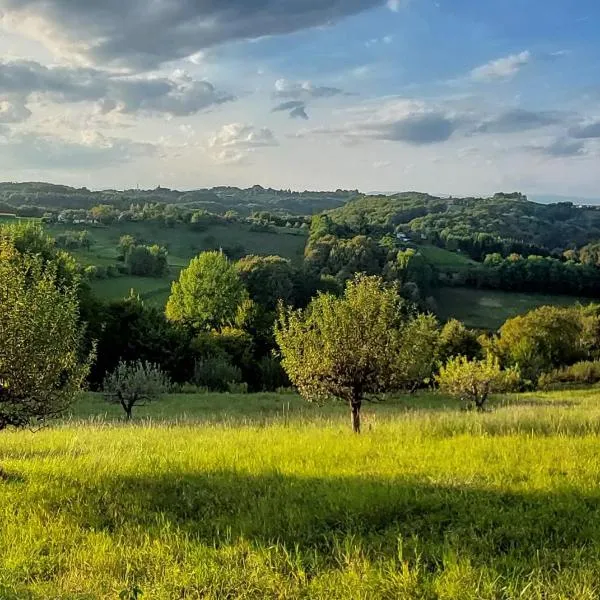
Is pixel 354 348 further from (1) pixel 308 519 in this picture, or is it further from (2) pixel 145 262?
(2) pixel 145 262

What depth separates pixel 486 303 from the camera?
375 ft

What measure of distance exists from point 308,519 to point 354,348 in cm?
830

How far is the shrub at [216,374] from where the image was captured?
5350cm

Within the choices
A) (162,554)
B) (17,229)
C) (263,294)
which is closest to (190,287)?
(263,294)

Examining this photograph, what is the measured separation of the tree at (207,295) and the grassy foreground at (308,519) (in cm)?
6486

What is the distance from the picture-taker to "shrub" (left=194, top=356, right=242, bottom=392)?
5350cm

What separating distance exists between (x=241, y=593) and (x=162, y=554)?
132cm

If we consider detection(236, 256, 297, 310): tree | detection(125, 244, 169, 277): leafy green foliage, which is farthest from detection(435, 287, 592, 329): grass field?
detection(125, 244, 169, 277): leafy green foliage

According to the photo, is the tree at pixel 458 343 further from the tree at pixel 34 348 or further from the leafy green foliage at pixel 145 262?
the tree at pixel 34 348

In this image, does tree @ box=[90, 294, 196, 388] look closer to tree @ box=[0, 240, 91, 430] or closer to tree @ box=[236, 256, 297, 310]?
tree @ box=[236, 256, 297, 310]

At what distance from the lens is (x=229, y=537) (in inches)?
303

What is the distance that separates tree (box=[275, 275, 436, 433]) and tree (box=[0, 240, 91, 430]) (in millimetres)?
6463

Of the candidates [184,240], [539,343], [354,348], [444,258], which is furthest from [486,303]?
[354,348]

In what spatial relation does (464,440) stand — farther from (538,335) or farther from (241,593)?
(538,335)
